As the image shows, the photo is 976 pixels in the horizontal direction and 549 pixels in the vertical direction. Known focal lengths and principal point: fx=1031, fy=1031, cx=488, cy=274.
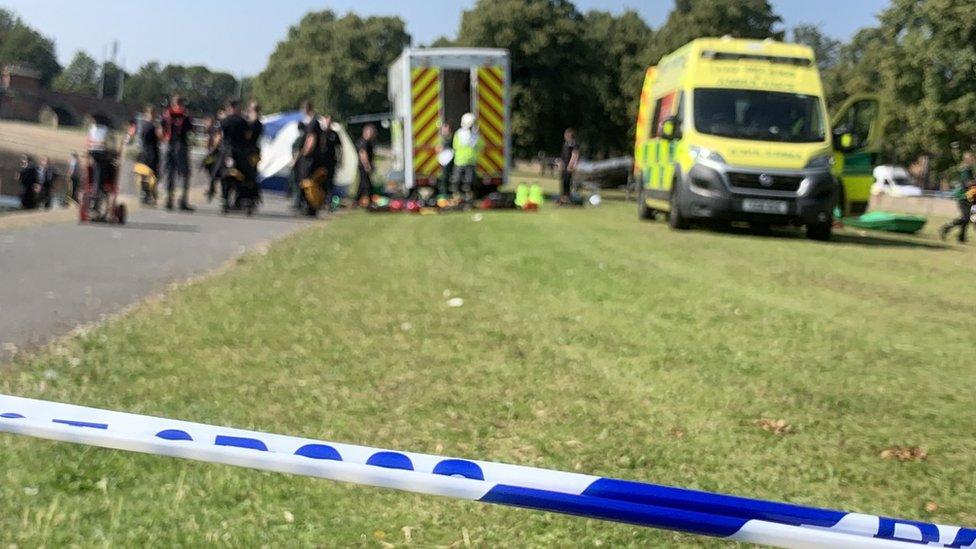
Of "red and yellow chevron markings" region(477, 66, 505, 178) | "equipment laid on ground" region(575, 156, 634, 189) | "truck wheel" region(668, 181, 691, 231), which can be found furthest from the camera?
"equipment laid on ground" region(575, 156, 634, 189)

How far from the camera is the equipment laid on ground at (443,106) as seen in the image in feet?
73.0

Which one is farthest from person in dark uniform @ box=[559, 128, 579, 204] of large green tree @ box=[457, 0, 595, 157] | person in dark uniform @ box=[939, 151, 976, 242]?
large green tree @ box=[457, 0, 595, 157]

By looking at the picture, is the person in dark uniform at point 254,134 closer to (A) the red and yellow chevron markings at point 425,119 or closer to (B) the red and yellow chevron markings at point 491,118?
(A) the red and yellow chevron markings at point 425,119

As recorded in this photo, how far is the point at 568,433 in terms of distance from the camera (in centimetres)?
447

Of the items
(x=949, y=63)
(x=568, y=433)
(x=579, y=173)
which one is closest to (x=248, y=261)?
(x=568, y=433)

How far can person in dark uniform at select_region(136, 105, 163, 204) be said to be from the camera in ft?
61.3

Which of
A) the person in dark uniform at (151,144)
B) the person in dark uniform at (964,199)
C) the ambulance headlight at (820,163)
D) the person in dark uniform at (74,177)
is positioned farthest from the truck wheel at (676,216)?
the person in dark uniform at (74,177)

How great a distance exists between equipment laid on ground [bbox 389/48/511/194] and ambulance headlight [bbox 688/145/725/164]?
309 inches

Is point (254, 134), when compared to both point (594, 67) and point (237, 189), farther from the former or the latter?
point (594, 67)

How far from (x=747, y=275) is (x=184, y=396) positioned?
6.79 m

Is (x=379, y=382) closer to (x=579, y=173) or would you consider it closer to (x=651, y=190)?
(x=651, y=190)

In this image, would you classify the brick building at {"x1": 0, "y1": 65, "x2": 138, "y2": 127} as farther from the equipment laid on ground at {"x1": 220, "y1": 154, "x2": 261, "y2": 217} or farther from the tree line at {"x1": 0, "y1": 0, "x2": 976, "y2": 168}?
the equipment laid on ground at {"x1": 220, "y1": 154, "x2": 261, "y2": 217}

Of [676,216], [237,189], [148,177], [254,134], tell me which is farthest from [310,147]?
[676,216]

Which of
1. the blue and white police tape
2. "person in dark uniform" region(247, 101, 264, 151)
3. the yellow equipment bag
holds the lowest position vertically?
the blue and white police tape
